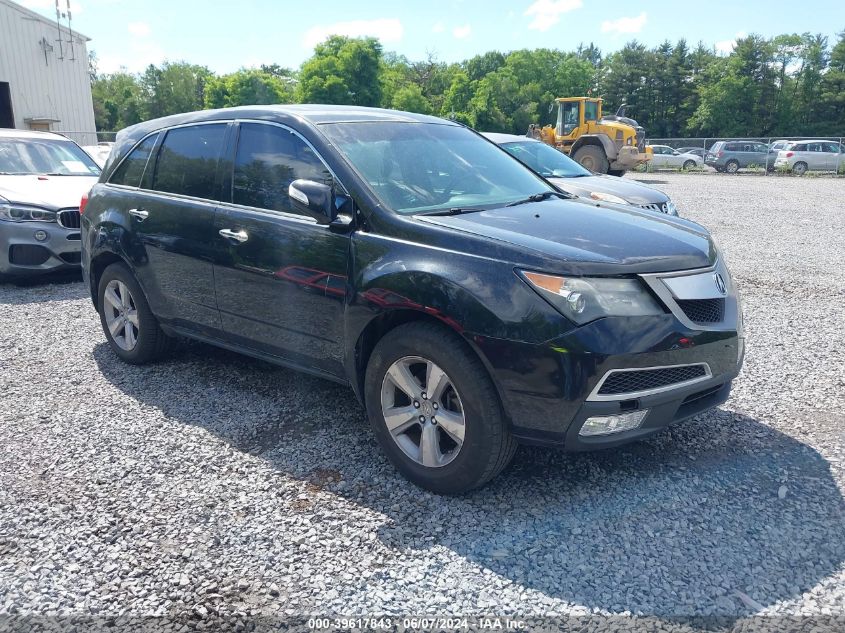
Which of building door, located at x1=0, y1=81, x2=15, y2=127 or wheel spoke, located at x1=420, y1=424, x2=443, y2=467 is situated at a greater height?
building door, located at x1=0, y1=81, x2=15, y2=127

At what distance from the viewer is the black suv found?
306 cm

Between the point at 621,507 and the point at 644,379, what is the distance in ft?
2.15

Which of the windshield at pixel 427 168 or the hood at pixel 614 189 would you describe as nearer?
the windshield at pixel 427 168

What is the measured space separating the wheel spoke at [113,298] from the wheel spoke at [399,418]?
9.23 ft

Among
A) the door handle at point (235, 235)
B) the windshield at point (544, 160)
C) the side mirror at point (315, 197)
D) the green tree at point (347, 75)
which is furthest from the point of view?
the green tree at point (347, 75)

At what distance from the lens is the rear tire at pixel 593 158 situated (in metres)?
24.5

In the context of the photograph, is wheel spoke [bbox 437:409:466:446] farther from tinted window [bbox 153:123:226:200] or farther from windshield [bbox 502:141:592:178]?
windshield [bbox 502:141:592:178]

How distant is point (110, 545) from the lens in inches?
122

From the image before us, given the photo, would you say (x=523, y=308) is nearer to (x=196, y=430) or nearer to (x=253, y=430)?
(x=253, y=430)

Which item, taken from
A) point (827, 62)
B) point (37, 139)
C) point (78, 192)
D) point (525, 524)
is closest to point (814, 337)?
point (525, 524)

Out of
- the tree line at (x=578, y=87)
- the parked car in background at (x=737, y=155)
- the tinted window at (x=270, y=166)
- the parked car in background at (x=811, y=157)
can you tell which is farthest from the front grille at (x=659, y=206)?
the tree line at (x=578, y=87)

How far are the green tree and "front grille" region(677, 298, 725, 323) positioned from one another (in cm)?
7358

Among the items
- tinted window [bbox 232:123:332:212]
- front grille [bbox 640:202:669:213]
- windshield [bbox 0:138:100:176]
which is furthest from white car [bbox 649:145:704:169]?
tinted window [bbox 232:123:332:212]

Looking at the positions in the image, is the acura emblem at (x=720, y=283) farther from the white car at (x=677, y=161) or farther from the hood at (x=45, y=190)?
the white car at (x=677, y=161)
